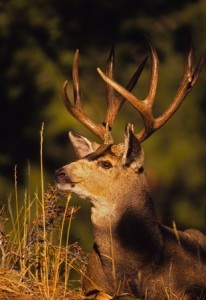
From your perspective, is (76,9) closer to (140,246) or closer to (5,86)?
Result: (5,86)

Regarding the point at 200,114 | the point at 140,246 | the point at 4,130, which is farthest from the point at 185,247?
the point at 200,114

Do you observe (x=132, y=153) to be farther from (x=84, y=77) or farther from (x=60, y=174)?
(x=84, y=77)

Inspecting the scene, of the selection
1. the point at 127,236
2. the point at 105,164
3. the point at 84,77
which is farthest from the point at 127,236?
the point at 84,77

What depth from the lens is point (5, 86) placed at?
15.3 meters

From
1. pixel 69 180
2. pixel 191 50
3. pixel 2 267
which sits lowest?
pixel 2 267

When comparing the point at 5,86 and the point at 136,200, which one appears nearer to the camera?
the point at 136,200

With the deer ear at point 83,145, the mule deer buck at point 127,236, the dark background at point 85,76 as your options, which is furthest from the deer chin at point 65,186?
the dark background at point 85,76

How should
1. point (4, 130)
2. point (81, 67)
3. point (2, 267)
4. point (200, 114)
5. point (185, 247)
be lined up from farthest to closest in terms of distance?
point (200, 114) → point (81, 67) → point (4, 130) → point (185, 247) → point (2, 267)

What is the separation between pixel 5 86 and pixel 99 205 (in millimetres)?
8350

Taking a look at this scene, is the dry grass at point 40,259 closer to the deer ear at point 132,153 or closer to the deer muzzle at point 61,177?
the deer muzzle at point 61,177

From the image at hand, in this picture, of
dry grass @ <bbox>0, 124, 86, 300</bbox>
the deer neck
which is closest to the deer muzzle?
dry grass @ <bbox>0, 124, 86, 300</bbox>

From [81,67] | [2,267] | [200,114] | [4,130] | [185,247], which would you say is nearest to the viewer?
[2,267]

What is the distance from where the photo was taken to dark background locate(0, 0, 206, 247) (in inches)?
609

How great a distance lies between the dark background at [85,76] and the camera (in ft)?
50.8
